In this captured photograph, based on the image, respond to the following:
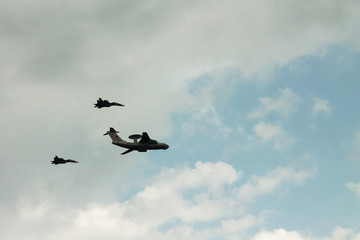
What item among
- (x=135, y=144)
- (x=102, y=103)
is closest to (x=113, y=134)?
(x=135, y=144)

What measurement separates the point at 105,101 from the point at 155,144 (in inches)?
839

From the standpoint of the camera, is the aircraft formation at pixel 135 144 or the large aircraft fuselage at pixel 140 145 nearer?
the aircraft formation at pixel 135 144

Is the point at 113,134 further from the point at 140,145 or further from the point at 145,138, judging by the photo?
the point at 145,138

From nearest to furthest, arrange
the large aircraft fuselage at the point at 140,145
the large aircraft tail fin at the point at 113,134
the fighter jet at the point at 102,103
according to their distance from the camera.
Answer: the fighter jet at the point at 102,103 < the large aircraft fuselage at the point at 140,145 < the large aircraft tail fin at the point at 113,134

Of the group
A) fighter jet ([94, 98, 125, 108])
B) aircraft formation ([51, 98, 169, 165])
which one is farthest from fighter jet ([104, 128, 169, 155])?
fighter jet ([94, 98, 125, 108])

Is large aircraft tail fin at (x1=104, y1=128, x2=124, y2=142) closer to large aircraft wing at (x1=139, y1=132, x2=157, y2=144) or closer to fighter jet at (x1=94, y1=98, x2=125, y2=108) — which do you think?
large aircraft wing at (x1=139, y1=132, x2=157, y2=144)

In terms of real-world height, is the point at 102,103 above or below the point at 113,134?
below

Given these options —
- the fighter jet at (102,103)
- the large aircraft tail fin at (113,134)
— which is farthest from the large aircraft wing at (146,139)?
the fighter jet at (102,103)

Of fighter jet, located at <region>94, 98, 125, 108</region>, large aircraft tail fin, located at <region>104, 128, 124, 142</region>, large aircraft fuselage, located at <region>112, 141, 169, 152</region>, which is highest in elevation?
large aircraft tail fin, located at <region>104, 128, 124, 142</region>

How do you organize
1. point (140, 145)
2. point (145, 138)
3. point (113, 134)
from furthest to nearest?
point (113, 134) → point (140, 145) → point (145, 138)

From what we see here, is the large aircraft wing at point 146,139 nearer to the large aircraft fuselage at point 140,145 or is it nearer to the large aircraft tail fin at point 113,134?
the large aircraft fuselage at point 140,145

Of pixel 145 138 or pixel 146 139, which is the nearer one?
pixel 145 138

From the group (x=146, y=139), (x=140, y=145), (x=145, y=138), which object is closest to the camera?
(x=145, y=138)

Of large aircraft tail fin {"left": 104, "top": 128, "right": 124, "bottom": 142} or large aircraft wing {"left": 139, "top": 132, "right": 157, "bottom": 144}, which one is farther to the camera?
large aircraft tail fin {"left": 104, "top": 128, "right": 124, "bottom": 142}
